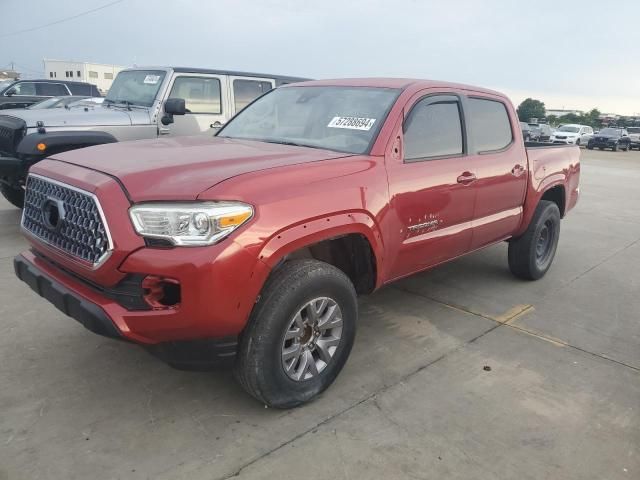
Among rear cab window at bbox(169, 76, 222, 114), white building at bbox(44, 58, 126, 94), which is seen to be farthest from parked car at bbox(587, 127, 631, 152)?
white building at bbox(44, 58, 126, 94)

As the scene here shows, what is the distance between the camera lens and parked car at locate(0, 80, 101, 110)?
14039mm

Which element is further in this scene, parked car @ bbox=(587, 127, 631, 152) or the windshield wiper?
parked car @ bbox=(587, 127, 631, 152)

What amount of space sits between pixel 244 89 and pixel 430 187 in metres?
4.80

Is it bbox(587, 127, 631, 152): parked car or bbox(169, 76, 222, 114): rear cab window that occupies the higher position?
bbox(169, 76, 222, 114): rear cab window

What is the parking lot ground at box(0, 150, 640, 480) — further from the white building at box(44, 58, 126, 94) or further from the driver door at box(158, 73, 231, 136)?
the white building at box(44, 58, 126, 94)

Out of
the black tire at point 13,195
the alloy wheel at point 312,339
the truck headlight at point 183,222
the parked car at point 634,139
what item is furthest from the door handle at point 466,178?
the parked car at point 634,139

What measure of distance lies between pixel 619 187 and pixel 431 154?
37.6ft

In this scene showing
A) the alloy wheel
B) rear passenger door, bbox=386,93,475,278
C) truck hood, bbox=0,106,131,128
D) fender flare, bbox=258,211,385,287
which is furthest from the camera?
truck hood, bbox=0,106,131,128

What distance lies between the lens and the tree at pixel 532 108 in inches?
2446

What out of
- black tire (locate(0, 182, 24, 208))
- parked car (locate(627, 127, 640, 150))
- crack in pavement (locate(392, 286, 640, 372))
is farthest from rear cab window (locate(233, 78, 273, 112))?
parked car (locate(627, 127, 640, 150))

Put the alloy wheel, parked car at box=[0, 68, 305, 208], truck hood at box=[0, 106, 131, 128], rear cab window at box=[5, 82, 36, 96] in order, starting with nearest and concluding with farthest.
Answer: the alloy wheel, parked car at box=[0, 68, 305, 208], truck hood at box=[0, 106, 131, 128], rear cab window at box=[5, 82, 36, 96]

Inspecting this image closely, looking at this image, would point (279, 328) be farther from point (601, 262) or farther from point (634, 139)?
point (634, 139)

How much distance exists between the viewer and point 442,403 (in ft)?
10.1

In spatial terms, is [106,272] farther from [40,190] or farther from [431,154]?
[431,154]
